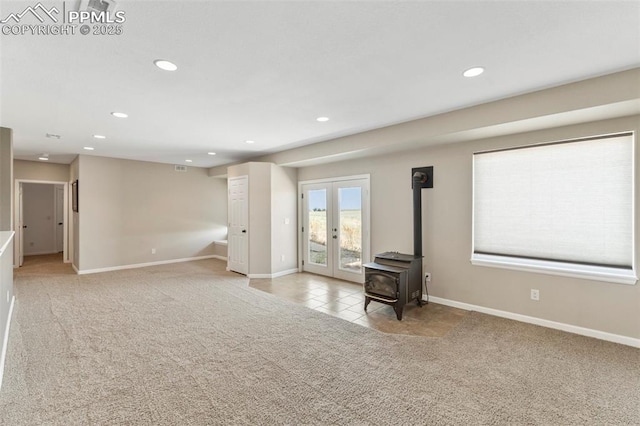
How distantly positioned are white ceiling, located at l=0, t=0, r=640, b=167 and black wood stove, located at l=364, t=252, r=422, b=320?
1984 millimetres

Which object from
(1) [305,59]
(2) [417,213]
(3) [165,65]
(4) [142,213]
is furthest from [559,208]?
(4) [142,213]

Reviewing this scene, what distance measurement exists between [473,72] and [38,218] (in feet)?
38.9

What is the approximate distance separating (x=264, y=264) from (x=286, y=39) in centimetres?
470

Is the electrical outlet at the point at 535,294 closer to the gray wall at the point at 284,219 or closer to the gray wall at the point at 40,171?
the gray wall at the point at 284,219

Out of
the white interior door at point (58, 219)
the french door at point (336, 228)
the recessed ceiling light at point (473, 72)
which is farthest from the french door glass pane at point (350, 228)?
the white interior door at point (58, 219)

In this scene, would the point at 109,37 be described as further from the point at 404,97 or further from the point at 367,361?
the point at 367,361

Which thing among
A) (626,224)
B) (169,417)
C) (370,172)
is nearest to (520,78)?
(626,224)

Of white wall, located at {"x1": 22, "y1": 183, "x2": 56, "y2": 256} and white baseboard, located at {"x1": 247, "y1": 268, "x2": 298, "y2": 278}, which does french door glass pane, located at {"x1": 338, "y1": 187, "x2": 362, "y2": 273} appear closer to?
white baseboard, located at {"x1": 247, "y1": 268, "x2": 298, "y2": 278}

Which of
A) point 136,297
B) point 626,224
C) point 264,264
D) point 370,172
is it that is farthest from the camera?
point 264,264

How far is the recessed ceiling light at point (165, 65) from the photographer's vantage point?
7.52 feet

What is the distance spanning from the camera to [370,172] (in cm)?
518

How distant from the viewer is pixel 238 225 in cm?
642

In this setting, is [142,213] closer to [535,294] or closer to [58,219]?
[58,219]

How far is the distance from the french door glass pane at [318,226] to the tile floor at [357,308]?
25.3 inches
